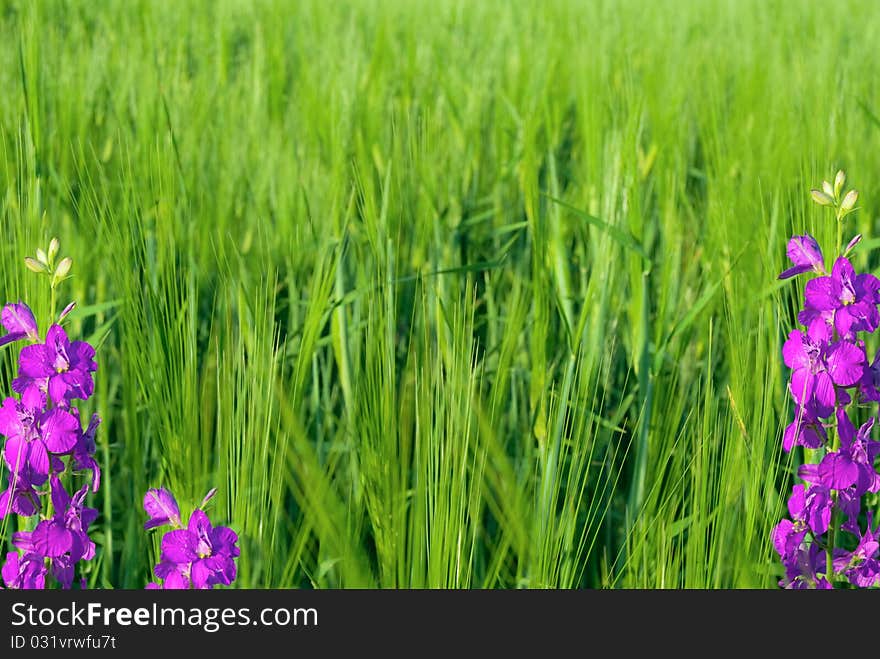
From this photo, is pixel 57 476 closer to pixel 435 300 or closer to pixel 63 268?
pixel 63 268

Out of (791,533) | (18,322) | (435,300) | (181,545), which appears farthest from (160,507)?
(791,533)

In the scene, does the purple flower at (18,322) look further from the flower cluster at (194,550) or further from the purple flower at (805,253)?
the purple flower at (805,253)

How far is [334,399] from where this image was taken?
1.22m

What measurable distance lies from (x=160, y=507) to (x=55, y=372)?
0.42 feet

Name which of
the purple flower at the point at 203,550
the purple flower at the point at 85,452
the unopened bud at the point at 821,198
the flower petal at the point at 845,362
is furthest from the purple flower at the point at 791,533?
the purple flower at the point at 85,452

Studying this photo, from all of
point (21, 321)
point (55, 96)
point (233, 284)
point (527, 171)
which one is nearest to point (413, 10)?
point (55, 96)

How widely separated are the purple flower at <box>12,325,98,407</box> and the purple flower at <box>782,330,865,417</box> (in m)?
0.55

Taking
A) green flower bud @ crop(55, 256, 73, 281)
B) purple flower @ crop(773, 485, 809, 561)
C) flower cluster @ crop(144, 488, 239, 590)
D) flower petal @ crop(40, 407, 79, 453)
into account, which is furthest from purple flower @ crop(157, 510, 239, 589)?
purple flower @ crop(773, 485, 809, 561)

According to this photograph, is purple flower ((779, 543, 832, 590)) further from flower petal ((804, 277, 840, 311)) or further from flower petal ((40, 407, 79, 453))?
flower petal ((40, 407, 79, 453))

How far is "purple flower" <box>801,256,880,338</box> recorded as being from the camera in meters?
0.81

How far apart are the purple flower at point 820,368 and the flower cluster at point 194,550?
46cm

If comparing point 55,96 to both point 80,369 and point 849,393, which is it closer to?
point 80,369

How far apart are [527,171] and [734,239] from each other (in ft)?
0.86

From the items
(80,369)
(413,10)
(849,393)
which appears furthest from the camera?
(413,10)
